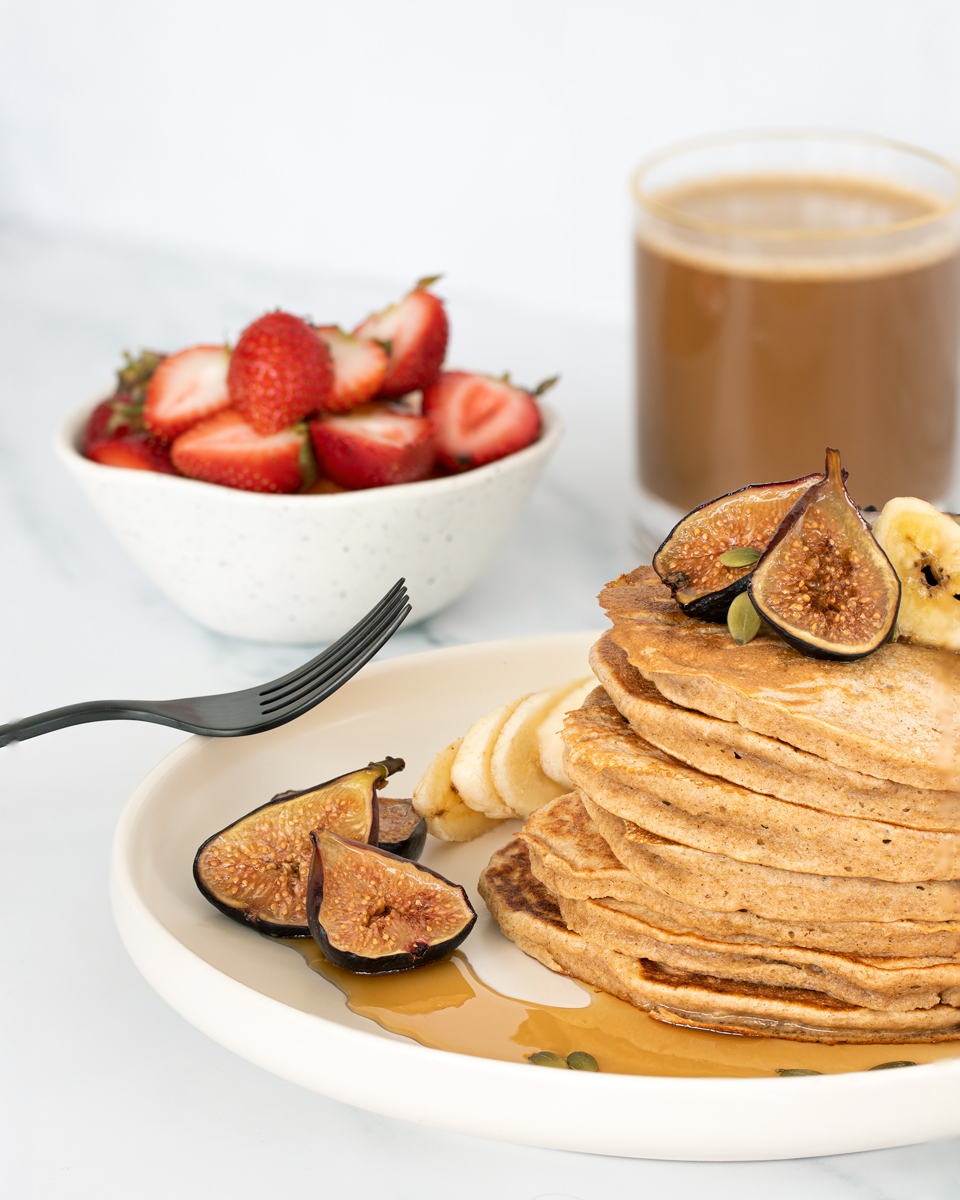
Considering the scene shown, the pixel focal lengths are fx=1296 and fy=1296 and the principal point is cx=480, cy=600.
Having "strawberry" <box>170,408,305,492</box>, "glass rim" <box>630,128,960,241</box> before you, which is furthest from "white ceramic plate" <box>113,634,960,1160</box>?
"glass rim" <box>630,128,960,241</box>

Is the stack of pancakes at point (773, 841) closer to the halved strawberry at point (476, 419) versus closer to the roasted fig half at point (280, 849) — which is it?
the roasted fig half at point (280, 849)

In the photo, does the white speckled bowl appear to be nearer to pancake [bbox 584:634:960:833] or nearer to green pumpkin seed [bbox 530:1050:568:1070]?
pancake [bbox 584:634:960:833]

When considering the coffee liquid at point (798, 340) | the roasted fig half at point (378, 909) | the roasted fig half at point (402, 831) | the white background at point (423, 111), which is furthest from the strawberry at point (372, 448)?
the white background at point (423, 111)

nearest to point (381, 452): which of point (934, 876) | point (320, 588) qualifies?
point (320, 588)

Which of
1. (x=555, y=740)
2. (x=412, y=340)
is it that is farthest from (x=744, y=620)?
(x=412, y=340)

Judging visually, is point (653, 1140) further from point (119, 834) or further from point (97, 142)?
point (97, 142)

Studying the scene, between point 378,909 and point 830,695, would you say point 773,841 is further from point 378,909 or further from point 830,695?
point 378,909
